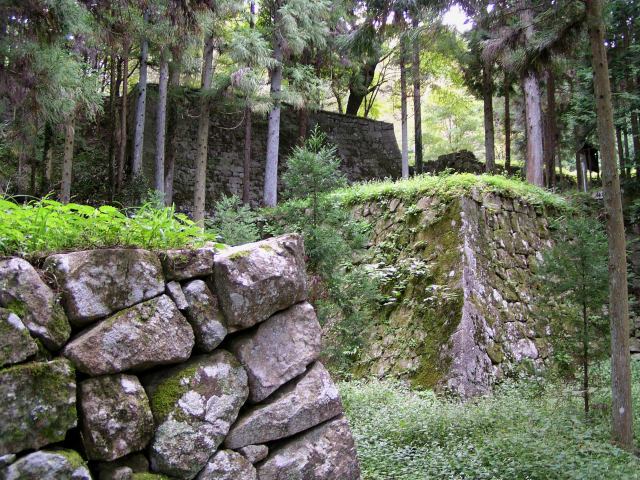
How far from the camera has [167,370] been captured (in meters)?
2.96

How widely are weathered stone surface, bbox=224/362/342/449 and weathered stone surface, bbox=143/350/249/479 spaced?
0.34 ft

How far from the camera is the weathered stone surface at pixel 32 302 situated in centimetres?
245

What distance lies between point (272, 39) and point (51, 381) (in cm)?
1246

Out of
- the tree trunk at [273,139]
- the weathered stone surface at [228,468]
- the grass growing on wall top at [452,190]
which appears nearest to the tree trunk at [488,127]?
the grass growing on wall top at [452,190]

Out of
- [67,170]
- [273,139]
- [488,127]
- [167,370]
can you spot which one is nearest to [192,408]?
[167,370]

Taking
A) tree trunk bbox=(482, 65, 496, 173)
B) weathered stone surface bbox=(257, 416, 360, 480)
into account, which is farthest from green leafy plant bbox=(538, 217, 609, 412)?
tree trunk bbox=(482, 65, 496, 173)

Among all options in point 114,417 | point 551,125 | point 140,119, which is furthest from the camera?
point 551,125

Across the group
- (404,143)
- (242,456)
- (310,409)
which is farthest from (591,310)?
(404,143)

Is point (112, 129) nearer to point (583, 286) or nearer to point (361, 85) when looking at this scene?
point (361, 85)

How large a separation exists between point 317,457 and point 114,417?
1314mm

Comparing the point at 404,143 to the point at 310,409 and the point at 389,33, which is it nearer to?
the point at 389,33

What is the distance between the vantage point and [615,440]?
4922 millimetres

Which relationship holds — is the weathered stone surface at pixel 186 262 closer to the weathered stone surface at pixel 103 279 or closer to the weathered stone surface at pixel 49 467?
the weathered stone surface at pixel 103 279

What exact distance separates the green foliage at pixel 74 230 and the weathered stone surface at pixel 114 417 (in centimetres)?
80
